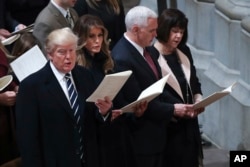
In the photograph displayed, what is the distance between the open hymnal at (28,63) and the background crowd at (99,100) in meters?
0.09

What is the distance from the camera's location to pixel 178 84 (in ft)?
23.4

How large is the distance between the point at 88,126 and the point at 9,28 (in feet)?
7.74

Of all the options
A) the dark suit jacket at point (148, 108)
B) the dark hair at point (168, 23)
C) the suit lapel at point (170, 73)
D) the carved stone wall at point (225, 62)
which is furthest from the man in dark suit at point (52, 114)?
the carved stone wall at point (225, 62)

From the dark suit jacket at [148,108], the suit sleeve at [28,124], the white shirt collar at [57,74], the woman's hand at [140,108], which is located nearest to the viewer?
the suit sleeve at [28,124]

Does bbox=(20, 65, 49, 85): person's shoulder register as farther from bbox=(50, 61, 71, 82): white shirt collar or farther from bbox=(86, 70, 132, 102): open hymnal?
bbox=(86, 70, 132, 102): open hymnal

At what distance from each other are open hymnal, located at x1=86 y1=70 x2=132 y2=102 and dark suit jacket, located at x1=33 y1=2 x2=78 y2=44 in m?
1.07

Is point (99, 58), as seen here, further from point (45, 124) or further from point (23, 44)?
point (45, 124)

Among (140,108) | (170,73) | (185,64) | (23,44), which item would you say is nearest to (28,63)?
(23,44)

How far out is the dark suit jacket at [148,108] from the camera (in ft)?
22.1

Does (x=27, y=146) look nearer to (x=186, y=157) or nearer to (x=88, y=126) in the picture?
(x=88, y=126)

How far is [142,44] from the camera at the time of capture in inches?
268

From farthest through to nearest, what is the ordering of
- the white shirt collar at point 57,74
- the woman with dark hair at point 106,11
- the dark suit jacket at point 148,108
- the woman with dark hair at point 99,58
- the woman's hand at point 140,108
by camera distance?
the woman with dark hair at point 106,11, the dark suit jacket at point 148,108, the woman's hand at point 140,108, the woman with dark hair at point 99,58, the white shirt collar at point 57,74

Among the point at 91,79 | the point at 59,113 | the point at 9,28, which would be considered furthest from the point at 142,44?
the point at 9,28

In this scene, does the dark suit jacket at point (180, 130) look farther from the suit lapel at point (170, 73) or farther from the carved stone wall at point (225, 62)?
the carved stone wall at point (225, 62)
